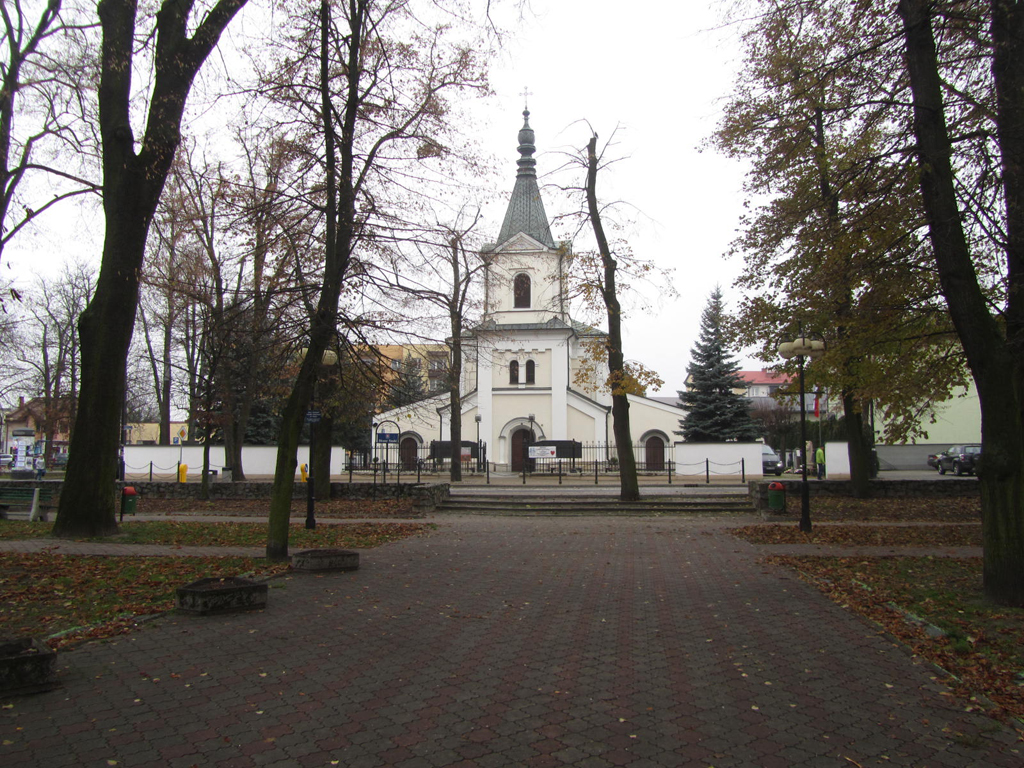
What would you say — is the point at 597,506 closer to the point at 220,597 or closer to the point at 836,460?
the point at 220,597

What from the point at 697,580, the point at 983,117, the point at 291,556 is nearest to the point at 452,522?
the point at 291,556

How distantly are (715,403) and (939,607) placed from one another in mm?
35446

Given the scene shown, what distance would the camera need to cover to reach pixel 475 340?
2430 cm

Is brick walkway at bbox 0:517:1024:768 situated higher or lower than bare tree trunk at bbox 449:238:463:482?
lower

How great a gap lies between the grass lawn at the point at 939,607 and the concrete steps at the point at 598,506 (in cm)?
593

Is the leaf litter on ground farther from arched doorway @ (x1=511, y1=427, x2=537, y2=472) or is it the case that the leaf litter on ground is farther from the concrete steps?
arched doorway @ (x1=511, y1=427, x2=537, y2=472)

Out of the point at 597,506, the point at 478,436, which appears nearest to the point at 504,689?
the point at 597,506

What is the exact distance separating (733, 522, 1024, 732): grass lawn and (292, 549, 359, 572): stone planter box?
239 inches

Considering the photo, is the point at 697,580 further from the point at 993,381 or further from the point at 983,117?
the point at 983,117

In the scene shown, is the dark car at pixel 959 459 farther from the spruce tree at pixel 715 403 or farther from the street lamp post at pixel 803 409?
the street lamp post at pixel 803 409

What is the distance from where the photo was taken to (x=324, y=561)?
998 centimetres

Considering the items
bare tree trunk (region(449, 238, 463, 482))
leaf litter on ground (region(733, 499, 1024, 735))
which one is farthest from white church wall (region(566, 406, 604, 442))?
leaf litter on ground (region(733, 499, 1024, 735))

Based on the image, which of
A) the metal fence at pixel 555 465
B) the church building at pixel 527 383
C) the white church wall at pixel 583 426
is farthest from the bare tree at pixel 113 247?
the white church wall at pixel 583 426

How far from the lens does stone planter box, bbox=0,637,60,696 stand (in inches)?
194
